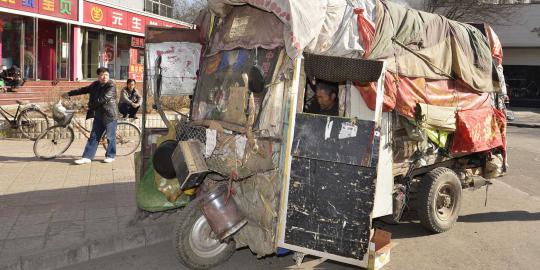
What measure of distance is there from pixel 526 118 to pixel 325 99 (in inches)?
910

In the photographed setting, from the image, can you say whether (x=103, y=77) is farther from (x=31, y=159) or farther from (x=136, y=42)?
(x=136, y=42)

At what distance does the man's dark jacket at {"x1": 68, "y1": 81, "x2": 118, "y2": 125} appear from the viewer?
8477 mm

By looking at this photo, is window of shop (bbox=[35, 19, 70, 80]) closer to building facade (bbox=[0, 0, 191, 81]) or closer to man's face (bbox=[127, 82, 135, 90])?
building facade (bbox=[0, 0, 191, 81])

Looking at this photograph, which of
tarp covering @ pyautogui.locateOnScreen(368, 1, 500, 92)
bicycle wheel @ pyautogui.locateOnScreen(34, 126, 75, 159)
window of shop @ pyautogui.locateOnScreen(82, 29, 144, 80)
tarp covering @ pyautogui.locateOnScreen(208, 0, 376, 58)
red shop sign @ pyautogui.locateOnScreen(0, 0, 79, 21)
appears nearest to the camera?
tarp covering @ pyautogui.locateOnScreen(208, 0, 376, 58)

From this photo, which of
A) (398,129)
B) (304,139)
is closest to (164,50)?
(304,139)

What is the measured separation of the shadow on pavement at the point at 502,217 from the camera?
6516 mm

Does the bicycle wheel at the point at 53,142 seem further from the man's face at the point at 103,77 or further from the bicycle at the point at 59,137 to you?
the man's face at the point at 103,77

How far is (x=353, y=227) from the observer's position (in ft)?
13.1

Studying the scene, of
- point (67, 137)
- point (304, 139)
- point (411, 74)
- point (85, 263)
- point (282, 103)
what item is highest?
point (411, 74)

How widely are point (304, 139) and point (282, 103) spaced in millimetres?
378

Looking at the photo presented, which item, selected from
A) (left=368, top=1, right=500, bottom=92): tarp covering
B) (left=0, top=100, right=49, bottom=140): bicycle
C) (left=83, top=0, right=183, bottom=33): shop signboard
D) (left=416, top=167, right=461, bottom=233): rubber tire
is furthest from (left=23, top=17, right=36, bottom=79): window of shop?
(left=416, top=167, right=461, bottom=233): rubber tire

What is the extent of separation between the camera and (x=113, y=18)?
19766mm

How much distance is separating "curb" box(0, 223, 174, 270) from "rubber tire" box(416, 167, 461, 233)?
9.86 feet

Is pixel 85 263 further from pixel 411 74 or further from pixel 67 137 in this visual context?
pixel 67 137
